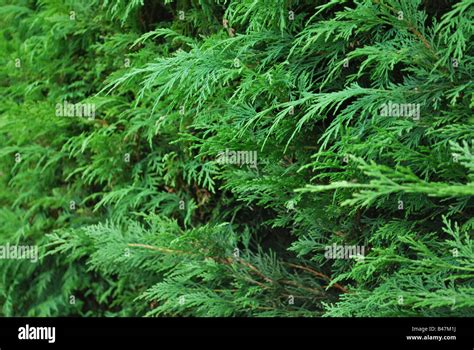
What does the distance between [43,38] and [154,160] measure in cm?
145

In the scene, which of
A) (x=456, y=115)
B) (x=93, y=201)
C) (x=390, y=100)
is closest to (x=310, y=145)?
(x=390, y=100)

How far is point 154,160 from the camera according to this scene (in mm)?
4449

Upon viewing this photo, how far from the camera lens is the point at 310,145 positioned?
3531mm

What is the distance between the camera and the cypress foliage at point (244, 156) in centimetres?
296

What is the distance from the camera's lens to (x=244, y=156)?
3.65 metres

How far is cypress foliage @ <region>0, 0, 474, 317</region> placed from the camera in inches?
116
